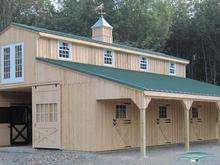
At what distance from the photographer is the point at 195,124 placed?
1041 inches

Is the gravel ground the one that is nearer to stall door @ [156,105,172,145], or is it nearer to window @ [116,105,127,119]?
window @ [116,105,127,119]

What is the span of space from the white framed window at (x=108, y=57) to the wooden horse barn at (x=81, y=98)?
54 millimetres

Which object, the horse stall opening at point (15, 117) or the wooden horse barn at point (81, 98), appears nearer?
the wooden horse barn at point (81, 98)

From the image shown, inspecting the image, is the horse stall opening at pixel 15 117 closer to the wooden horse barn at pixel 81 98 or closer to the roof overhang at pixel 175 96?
the wooden horse barn at pixel 81 98

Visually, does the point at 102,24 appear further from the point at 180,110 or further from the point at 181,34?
the point at 181,34

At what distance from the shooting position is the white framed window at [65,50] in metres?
22.1

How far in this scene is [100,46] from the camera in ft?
78.8

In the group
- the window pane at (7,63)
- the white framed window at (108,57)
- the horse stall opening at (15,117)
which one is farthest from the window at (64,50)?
the horse stall opening at (15,117)

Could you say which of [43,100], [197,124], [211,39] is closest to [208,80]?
[211,39]

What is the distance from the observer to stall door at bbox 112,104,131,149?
65.9ft

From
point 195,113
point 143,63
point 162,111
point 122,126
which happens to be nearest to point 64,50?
point 122,126

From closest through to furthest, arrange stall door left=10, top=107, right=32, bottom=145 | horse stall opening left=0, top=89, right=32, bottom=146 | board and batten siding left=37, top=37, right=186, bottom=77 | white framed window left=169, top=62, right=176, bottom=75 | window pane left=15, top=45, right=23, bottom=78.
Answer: board and batten siding left=37, top=37, right=186, bottom=77 → window pane left=15, top=45, right=23, bottom=78 → horse stall opening left=0, top=89, right=32, bottom=146 → stall door left=10, top=107, right=32, bottom=145 → white framed window left=169, top=62, right=176, bottom=75

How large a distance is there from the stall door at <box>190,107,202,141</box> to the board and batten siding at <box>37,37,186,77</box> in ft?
12.0

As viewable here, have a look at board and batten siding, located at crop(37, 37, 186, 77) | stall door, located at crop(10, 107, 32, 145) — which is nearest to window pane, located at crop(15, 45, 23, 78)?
board and batten siding, located at crop(37, 37, 186, 77)
